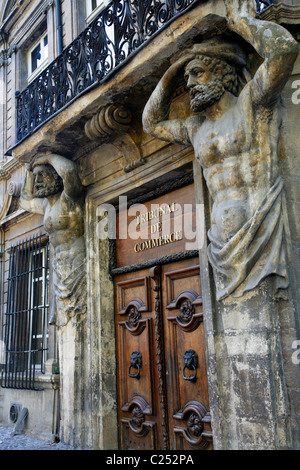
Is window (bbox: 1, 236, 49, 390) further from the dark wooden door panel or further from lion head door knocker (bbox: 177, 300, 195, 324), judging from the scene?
lion head door knocker (bbox: 177, 300, 195, 324)

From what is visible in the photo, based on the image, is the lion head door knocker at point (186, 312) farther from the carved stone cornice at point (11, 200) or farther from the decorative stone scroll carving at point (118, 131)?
the carved stone cornice at point (11, 200)

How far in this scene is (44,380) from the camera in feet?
19.7

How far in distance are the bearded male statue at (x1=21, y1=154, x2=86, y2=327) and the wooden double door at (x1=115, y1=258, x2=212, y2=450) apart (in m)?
0.55

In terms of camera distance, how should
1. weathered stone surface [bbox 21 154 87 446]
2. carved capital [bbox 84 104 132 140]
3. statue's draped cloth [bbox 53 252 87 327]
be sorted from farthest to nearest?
statue's draped cloth [bbox 53 252 87 327] < weathered stone surface [bbox 21 154 87 446] < carved capital [bbox 84 104 132 140]

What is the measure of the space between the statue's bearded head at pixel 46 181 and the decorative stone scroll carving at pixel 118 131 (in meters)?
0.89

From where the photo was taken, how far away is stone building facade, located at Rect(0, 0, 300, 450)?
10.8ft

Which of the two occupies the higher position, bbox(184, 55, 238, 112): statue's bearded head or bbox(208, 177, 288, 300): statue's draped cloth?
bbox(184, 55, 238, 112): statue's bearded head

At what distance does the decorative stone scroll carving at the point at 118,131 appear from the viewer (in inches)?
187

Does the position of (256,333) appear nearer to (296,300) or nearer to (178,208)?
(296,300)

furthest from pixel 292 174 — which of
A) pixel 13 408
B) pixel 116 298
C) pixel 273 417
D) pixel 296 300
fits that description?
pixel 13 408

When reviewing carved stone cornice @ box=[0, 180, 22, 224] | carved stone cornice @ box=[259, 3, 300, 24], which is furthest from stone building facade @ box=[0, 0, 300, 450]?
carved stone cornice @ box=[0, 180, 22, 224]
